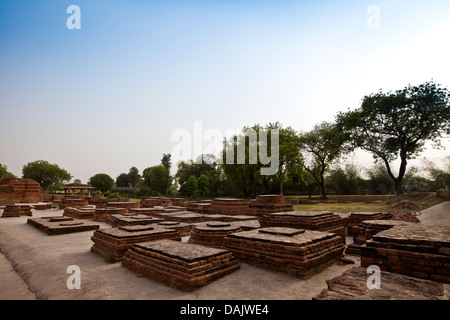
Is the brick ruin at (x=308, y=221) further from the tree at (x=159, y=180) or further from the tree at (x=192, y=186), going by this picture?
the tree at (x=159, y=180)

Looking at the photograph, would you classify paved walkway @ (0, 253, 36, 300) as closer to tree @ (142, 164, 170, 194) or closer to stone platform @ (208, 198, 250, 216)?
stone platform @ (208, 198, 250, 216)

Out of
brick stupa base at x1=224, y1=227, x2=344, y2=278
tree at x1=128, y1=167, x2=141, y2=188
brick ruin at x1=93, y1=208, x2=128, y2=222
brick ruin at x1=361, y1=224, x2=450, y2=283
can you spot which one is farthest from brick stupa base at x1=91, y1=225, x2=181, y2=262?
tree at x1=128, y1=167, x2=141, y2=188

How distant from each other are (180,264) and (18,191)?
22.4 meters

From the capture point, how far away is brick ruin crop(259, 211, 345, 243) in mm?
5949

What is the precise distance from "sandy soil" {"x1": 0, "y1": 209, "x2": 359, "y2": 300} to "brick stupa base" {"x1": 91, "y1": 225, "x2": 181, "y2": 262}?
0.60 ft

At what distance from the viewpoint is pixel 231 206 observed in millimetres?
11312

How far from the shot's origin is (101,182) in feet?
140

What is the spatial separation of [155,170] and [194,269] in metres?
46.4

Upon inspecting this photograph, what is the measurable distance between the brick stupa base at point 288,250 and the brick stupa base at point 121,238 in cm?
176

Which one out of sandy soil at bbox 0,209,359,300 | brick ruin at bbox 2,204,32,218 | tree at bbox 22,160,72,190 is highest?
tree at bbox 22,160,72,190

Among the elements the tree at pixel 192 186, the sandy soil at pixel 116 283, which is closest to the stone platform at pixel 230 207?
the sandy soil at pixel 116 283

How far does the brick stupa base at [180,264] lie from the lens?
129 inches

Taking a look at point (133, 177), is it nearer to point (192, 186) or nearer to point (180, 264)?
point (192, 186)

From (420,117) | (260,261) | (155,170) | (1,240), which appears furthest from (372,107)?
(155,170)
